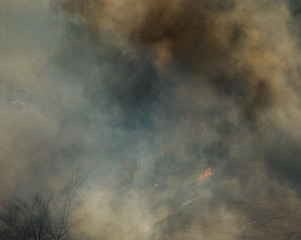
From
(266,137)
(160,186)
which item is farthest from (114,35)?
(266,137)

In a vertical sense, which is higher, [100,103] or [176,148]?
[100,103]

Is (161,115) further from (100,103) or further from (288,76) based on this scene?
(288,76)

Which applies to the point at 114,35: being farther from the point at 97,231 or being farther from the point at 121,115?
the point at 97,231

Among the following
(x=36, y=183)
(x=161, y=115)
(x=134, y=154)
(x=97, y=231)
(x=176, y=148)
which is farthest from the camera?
(x=161, y=115)

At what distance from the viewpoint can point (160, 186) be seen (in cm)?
2523

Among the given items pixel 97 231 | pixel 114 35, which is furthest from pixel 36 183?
pixel 114 35

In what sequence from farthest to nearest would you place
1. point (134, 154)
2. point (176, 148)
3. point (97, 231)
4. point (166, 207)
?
point (176, 148), point (134, 154), point (166, 207), point (97, 231)

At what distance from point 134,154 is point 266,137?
51.9 ft

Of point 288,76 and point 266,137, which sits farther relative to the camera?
point 266,137

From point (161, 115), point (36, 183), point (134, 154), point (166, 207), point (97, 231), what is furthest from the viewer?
point (161, 115)

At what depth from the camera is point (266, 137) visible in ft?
110

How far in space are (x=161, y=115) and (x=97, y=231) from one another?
58.5 feet

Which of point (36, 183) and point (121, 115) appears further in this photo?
point (121, 115)

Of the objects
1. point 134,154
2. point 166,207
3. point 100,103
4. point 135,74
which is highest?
point 135,74
